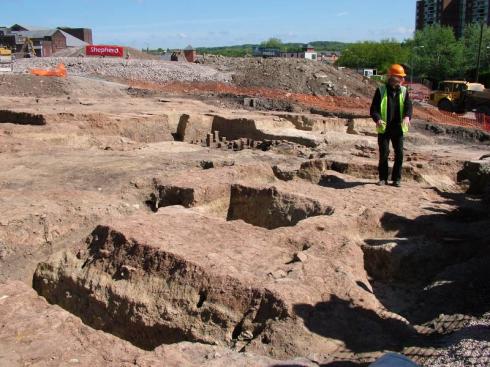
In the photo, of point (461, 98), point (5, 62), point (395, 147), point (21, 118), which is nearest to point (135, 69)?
point (5, 62)

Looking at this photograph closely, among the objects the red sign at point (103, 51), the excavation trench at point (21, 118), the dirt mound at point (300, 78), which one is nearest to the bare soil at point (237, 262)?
the excavation trench at point (21, 118)

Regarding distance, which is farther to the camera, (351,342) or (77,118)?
(77,118)

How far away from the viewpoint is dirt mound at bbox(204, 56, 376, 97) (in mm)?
25953

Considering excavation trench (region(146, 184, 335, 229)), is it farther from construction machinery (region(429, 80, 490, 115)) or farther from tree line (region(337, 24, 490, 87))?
tree line (region(337, 24, 490, 87))

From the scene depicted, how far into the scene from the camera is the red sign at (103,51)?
39.5 meters

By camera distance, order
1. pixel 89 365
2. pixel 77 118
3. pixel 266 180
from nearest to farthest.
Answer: pixel 89 365 < pixel 266 180 < pixel 77 118

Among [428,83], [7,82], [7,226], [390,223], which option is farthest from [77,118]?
[428,83]

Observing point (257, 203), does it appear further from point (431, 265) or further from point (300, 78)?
point (300, 78)

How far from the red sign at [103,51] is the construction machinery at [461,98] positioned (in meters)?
24.2

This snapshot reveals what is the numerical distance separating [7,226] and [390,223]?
4322mm

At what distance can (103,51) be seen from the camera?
40094 mm

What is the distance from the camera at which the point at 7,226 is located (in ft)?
19.3

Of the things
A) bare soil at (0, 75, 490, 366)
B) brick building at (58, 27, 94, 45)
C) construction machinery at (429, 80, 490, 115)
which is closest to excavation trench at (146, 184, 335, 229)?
bare soil at (0, 75, 490, 366)

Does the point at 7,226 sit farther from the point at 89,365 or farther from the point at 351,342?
the point at 351,342
